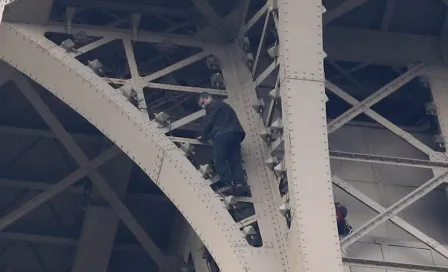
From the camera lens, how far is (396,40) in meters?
20.3

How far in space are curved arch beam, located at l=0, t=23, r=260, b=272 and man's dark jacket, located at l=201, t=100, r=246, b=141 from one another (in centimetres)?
91

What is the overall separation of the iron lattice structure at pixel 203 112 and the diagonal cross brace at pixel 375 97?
3 centimetres

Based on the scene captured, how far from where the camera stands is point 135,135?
1652 centimetres

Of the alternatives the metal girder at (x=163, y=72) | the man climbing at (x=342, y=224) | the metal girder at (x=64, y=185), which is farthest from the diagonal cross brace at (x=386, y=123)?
the metal girder at (x=64, y=185)

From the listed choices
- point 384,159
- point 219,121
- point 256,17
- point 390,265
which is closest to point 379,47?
point 256,17

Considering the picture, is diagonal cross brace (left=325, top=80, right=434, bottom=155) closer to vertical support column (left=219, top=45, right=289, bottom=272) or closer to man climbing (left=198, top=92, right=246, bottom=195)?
vertical support column (left=219, top=45, right=289, bottom=272)

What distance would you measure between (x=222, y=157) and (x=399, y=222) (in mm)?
2869

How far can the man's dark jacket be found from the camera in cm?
1683

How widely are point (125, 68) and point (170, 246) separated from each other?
4.15 metres

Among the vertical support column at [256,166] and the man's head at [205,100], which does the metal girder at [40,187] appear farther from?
the man's head at [205,100]

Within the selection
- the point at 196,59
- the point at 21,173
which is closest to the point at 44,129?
the point at 21,173

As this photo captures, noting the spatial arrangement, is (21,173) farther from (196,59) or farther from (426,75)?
(426,75)

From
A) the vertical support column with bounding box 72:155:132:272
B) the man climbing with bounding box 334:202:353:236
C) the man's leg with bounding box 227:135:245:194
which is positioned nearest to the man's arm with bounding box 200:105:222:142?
the man's leg with bounding box 227:135:245:194

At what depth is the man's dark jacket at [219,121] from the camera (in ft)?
55.2
